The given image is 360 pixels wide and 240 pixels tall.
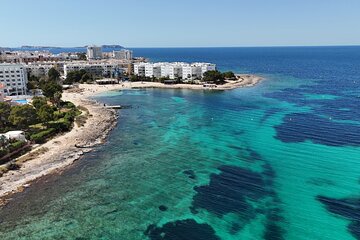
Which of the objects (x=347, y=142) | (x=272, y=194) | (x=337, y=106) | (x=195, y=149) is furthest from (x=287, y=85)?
(x=272, y=194)

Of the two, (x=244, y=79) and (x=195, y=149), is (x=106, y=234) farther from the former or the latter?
(x=244, y=79)

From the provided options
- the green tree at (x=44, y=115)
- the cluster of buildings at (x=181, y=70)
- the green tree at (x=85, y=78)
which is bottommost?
the green tree at (x=44, y=115)

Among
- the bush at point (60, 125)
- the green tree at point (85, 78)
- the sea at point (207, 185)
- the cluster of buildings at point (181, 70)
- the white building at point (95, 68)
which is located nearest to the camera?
the sea at point (207, 185)

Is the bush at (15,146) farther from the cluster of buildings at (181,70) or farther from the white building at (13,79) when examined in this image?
the cluster of buildings at (181,70)

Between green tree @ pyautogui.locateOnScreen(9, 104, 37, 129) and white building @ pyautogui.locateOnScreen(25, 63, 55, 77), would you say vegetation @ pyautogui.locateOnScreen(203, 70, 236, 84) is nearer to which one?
white building @ pyautogui.locateOnScreen(25, 63, 55, 77)

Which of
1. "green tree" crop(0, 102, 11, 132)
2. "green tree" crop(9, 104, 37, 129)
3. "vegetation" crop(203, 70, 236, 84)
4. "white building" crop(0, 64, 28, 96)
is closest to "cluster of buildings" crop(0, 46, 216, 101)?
"white building" crop(0, 64, 28, 96)

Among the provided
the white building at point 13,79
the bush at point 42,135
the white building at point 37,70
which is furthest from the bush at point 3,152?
the white building at point 37,70
